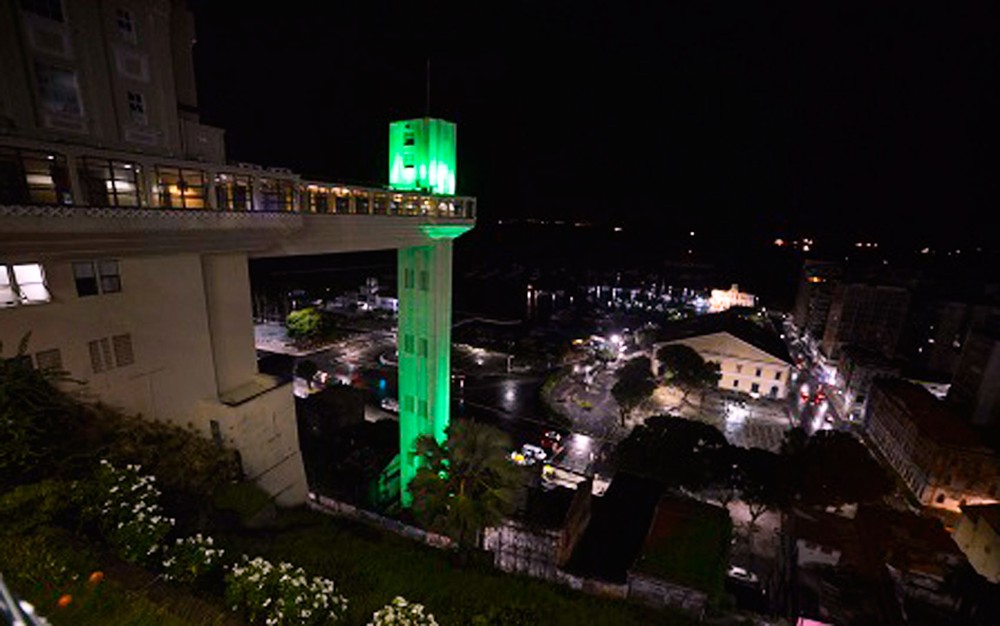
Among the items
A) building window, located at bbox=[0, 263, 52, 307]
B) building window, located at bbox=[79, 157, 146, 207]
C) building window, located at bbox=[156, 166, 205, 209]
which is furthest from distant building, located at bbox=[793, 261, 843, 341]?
building window, located at bbox=[0, 263, 52, 307]

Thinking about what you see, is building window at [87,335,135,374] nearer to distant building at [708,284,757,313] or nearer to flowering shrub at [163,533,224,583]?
flowering shrub at [163,533,224,583]

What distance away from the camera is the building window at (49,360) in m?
14.4

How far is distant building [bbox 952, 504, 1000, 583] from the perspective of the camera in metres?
29.6

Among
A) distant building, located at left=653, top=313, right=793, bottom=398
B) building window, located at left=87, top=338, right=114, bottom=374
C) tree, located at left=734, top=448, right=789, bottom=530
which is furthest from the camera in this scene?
distant building, located at left=653, top=313, right=793, bottom=398

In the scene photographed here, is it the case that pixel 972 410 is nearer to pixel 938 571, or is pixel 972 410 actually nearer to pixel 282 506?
pixel 938 571

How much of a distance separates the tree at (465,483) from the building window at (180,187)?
13.4m

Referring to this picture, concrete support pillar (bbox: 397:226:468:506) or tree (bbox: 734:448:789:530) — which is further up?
concrete support pillar (bbox: 397:226:468:506)

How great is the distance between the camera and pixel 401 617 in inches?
394

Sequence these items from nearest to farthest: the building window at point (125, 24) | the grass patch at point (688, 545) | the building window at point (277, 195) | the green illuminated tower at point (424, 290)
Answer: the building window at point (125, 24) → the building window at point (277, 195) → the grass patch at point (688, 545) → the green illuminated tower at point (424, 290)

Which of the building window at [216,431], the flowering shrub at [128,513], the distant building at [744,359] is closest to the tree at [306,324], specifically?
the distant building at [744,359]

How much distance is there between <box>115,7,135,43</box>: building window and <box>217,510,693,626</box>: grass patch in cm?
1903

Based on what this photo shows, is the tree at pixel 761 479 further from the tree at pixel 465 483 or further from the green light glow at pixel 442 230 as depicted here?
the green light glow at pixel 442 230

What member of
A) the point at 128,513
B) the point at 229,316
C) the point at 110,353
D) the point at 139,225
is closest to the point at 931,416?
the point at 229,316

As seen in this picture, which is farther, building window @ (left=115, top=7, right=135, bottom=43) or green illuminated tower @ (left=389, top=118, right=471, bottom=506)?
green illuminated tower @ (left=389, top=118, right=471, bottom=506)
